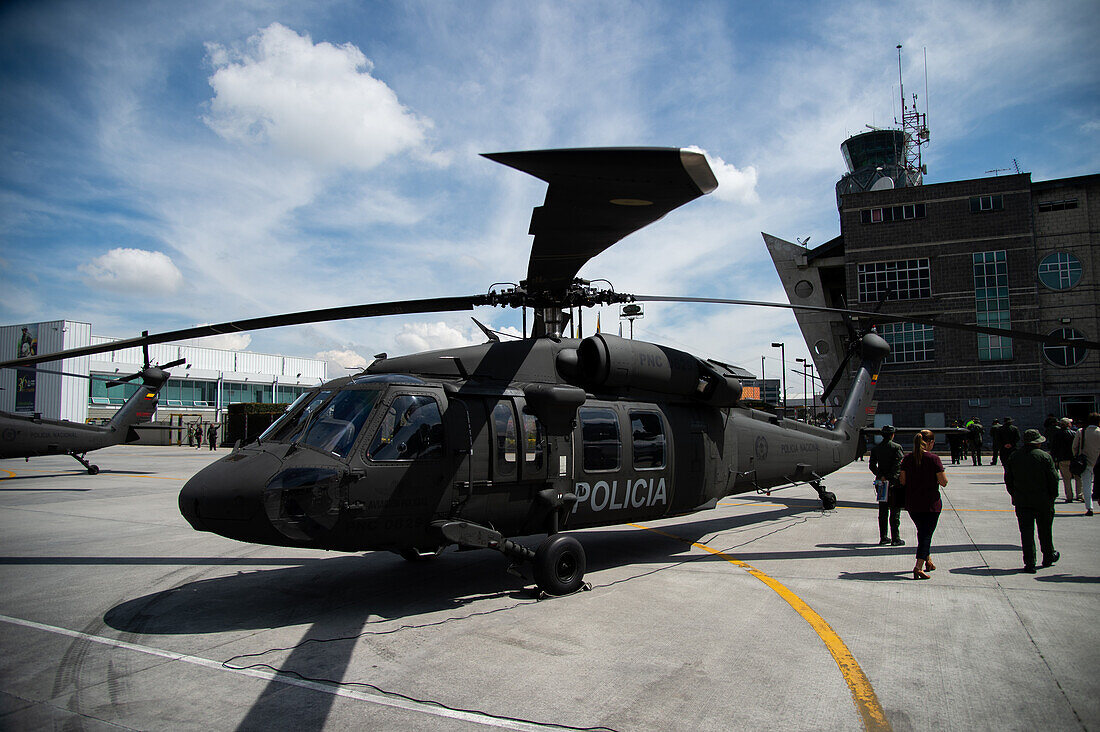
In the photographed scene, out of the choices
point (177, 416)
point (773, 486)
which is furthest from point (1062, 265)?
point (177, 416)

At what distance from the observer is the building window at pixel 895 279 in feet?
140

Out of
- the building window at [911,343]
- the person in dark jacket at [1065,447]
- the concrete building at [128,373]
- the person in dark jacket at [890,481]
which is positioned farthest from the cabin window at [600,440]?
the building window at [911,343]

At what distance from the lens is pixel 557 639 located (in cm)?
539

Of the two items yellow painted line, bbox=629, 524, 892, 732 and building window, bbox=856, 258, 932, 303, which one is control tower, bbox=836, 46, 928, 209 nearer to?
building window, bbox=856, 258, 932, 303

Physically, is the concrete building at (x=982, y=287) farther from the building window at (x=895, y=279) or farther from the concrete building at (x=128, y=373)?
the concrete building at (x=128, y=373)

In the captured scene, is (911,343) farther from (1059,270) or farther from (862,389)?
(862,389)

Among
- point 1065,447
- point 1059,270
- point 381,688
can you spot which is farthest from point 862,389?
point 1059,270

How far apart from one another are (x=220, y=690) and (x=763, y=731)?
3672 mm

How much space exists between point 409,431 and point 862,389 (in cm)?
1093

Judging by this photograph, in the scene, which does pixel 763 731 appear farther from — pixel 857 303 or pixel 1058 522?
pixel 857 303

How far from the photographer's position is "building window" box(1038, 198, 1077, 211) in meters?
39.7

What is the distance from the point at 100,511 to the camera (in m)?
13.3

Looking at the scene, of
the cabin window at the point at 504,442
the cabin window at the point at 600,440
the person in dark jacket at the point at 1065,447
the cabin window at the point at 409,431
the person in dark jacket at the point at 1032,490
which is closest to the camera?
the cabin window at the point at 409,431

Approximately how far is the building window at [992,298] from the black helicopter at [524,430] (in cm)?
4068
